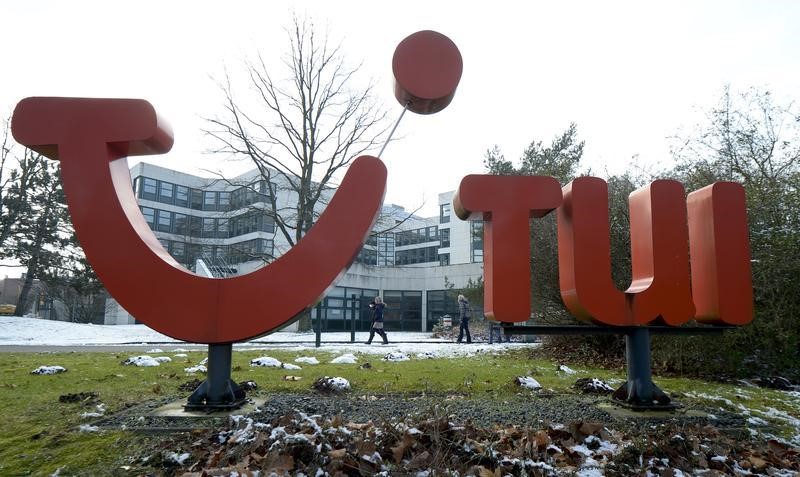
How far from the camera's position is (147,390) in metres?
6.16

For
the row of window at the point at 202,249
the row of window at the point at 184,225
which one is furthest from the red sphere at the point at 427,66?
the row of window at the point at 184,225

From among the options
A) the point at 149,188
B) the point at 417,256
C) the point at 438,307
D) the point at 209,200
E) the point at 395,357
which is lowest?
the point at 395,357

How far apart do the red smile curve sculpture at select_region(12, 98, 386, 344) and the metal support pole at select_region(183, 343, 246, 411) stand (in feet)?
0.91

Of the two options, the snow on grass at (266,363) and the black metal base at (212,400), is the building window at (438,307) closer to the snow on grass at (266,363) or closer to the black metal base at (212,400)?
the snow on grass at (266,363)

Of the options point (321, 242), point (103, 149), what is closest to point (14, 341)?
point (103, 149)

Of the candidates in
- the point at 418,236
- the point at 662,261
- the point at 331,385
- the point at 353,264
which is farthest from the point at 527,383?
the point at 418,236

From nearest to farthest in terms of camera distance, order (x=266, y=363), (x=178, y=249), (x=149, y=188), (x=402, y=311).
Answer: (x=266, y=363) → (x=402, y=311) → (x=178, y=249) → (x=149, y=188)

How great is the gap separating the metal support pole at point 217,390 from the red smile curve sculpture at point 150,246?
28 cm

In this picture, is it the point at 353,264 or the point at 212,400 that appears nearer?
the point at 212,400

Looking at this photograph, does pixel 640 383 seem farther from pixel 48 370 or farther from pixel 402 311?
pixel 402 311

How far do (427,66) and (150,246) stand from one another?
3528mm

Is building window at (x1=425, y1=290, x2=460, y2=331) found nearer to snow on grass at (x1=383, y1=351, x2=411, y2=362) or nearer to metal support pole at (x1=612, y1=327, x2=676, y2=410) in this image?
snow on grass at (x1=383, y1=351, x2=411, y2=362)

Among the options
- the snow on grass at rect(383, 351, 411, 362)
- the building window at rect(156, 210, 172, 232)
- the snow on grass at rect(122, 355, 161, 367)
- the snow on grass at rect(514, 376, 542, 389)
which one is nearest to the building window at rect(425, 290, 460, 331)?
the building window at rect(156, 210, 172, 232)

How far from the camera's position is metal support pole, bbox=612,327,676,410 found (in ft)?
17.8
